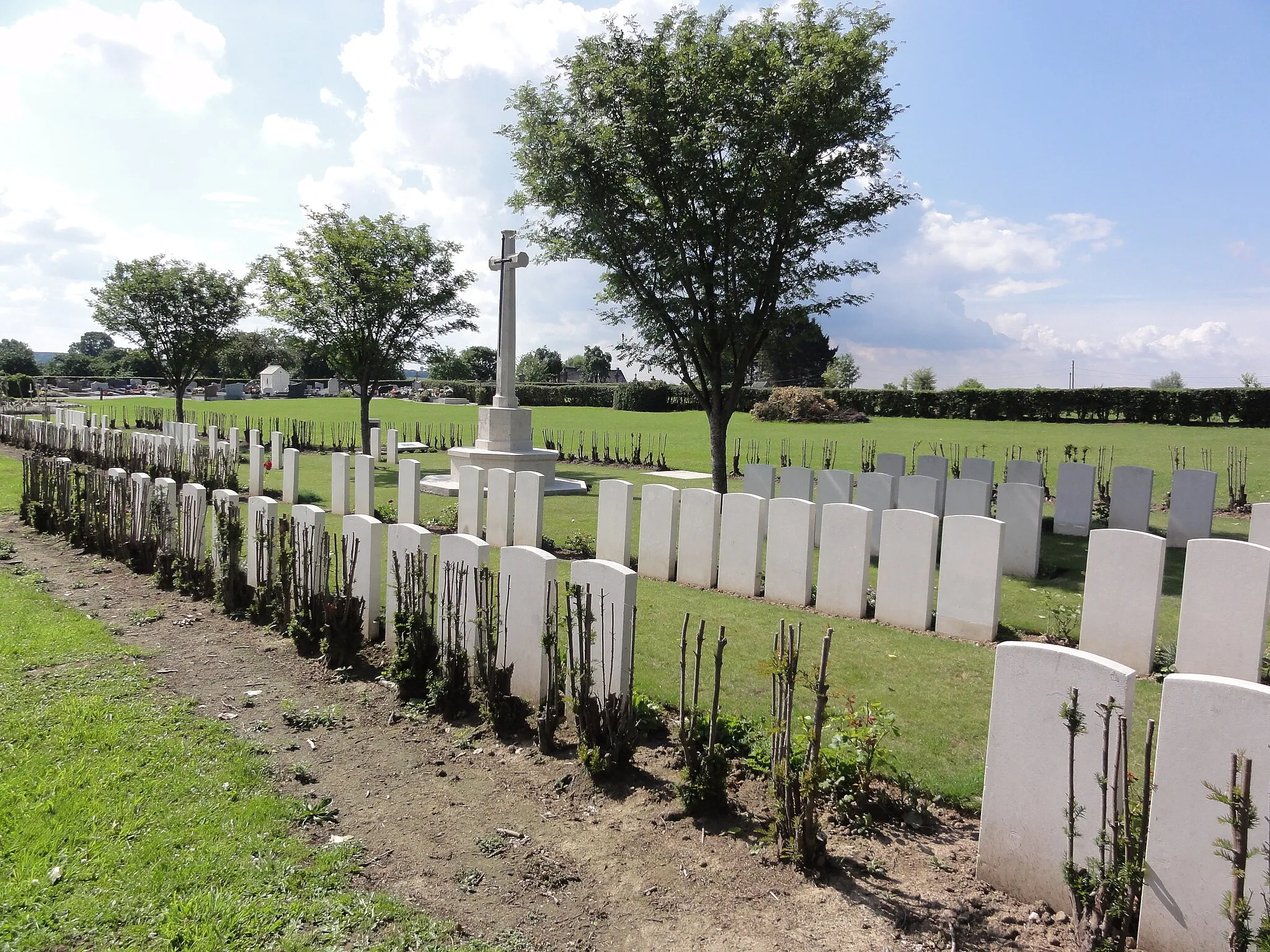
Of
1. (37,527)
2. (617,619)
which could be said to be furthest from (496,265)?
(617,619)

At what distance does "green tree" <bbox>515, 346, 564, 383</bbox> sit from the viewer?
283 feet

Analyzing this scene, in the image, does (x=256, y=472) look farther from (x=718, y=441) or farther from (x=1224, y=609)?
(x=1224, y=609)

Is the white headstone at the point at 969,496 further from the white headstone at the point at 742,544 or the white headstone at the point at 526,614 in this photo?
the white headstone at the point at 526,614

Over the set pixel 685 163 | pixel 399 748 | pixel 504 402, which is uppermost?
pixel 685 163

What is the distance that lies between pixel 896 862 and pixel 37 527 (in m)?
12.4

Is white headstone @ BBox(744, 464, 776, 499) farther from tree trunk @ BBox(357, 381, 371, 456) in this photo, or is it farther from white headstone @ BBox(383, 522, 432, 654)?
tree trunk @ BBox(357, 381, 371, 456)

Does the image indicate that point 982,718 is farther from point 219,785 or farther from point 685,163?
point 685,163

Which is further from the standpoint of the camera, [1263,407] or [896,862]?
[1263,407]

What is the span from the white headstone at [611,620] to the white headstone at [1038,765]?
1.98 m

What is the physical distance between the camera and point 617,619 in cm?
475

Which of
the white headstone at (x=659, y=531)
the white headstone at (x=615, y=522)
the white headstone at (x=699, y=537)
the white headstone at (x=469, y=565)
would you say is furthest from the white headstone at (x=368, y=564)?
the white headstone at (x=699, y=537)

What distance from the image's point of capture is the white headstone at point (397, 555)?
584 centimetres

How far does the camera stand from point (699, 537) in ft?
30.0

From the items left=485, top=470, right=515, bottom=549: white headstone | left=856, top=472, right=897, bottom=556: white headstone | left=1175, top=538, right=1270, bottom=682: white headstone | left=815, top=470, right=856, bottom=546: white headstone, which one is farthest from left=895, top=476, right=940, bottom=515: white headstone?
left=485, top=470, right=515, bottom=549: white headstone
